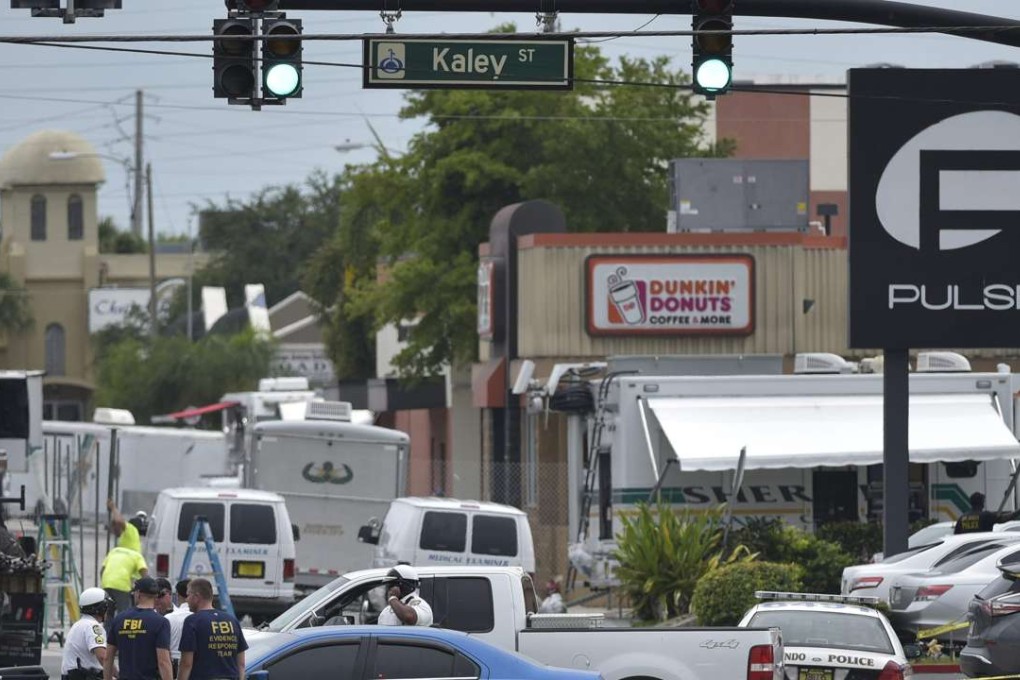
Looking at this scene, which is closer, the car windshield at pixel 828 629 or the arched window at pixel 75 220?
the car windshield at pixel 828 629

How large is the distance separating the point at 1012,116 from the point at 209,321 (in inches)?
3142

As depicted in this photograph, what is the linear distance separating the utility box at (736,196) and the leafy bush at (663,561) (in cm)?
1270

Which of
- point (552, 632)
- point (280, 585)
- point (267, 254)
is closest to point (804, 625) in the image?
point (552, 632)

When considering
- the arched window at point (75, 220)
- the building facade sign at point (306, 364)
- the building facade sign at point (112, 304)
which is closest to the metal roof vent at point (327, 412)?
the building facade sign at point (306, 364)

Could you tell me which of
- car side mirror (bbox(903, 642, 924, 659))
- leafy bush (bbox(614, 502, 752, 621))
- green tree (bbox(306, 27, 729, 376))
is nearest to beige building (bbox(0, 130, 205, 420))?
green tree (bbox(306, 27, 729, 376))

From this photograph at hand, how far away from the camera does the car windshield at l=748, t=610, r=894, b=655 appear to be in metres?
16.6

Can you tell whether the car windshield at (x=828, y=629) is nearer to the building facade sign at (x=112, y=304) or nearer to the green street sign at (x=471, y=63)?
the green street sign at (x=471, y=63)

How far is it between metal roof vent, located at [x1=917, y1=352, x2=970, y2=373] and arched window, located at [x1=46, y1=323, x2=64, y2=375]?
78.3m

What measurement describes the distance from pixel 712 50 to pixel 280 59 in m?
3.05

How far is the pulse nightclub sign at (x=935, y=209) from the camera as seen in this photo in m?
22.9

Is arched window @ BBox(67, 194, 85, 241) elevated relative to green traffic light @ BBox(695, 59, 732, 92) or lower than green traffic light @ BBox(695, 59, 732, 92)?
elevated

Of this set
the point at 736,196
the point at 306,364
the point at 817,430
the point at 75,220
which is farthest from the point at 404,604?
the point at 75,220

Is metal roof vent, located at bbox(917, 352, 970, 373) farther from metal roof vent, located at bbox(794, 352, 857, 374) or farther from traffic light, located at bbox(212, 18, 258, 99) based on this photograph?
traffic light, located at bbox(212, 18, 258, 99)

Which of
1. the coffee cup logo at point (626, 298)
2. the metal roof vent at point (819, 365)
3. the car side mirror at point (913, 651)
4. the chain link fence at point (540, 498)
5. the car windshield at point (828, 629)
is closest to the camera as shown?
the car windshield at point (828, 629)
